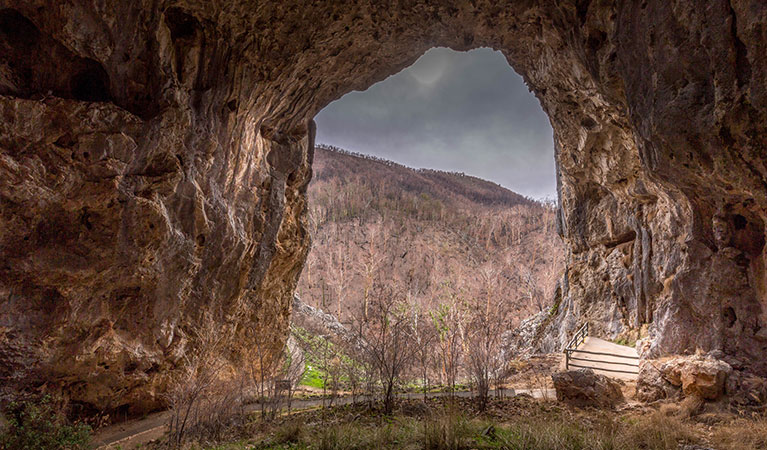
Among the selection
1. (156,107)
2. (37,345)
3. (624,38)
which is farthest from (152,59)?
(624,38)

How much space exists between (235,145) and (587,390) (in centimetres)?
1143

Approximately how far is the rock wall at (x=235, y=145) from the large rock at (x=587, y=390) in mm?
2308

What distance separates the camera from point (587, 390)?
29.6 ft

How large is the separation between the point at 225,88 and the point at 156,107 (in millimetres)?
2106

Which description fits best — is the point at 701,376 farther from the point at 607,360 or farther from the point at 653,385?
the point at 607,360

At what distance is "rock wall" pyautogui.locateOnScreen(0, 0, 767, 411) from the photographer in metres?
6.35

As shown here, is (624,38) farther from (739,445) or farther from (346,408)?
(346,408)

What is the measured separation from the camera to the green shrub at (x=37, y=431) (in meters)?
5.57

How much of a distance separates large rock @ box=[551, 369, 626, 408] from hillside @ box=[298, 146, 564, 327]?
9.70 m

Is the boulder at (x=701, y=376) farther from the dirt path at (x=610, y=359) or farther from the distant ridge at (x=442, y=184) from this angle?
the distant ridge at (x=442, y=184)

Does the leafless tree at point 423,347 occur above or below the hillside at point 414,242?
below

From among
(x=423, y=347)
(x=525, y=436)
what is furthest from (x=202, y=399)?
(x=423, y=347)

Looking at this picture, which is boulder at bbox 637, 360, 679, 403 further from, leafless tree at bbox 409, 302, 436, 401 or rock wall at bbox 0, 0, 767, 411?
leafless tree at bbox 409, 302, 436, 401

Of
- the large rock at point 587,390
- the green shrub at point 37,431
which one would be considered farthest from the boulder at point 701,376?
the green shrub at point 37,431
